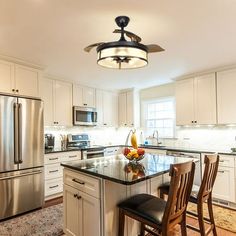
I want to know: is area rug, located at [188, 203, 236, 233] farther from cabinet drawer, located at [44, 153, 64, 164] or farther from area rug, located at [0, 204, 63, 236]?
cabinet drawer, located at [44, 153, 64, 164]

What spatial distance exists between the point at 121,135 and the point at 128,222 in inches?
155

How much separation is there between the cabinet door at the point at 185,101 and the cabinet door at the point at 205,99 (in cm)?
11

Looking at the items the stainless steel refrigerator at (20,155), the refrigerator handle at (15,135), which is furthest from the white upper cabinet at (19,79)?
the refrigerator handle at (15,135)

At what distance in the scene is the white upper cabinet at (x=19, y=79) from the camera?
117 inches

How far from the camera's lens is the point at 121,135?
605 centimetres

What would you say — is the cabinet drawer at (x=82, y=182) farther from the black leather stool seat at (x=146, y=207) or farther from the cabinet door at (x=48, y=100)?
the cabinet door at (x=48, y=100)

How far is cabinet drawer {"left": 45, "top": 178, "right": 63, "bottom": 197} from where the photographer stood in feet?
12.1

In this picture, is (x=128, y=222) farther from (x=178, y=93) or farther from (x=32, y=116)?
(x=178, y=93)

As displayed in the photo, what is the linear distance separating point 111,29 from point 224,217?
3115 mm

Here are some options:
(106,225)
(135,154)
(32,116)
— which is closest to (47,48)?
(32,116)

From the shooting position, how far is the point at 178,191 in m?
1.61

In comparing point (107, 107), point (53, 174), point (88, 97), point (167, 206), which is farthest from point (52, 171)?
point (167, 206)

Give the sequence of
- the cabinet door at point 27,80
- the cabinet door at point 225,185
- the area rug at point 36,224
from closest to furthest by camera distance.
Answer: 1. the area rug at point 36,224
2. the cabinet door at point 27,80
3. the cabinet door at point 225,185

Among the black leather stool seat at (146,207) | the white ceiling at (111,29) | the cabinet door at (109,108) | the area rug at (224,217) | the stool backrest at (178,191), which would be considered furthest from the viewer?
the cabinet door at (109,108)
